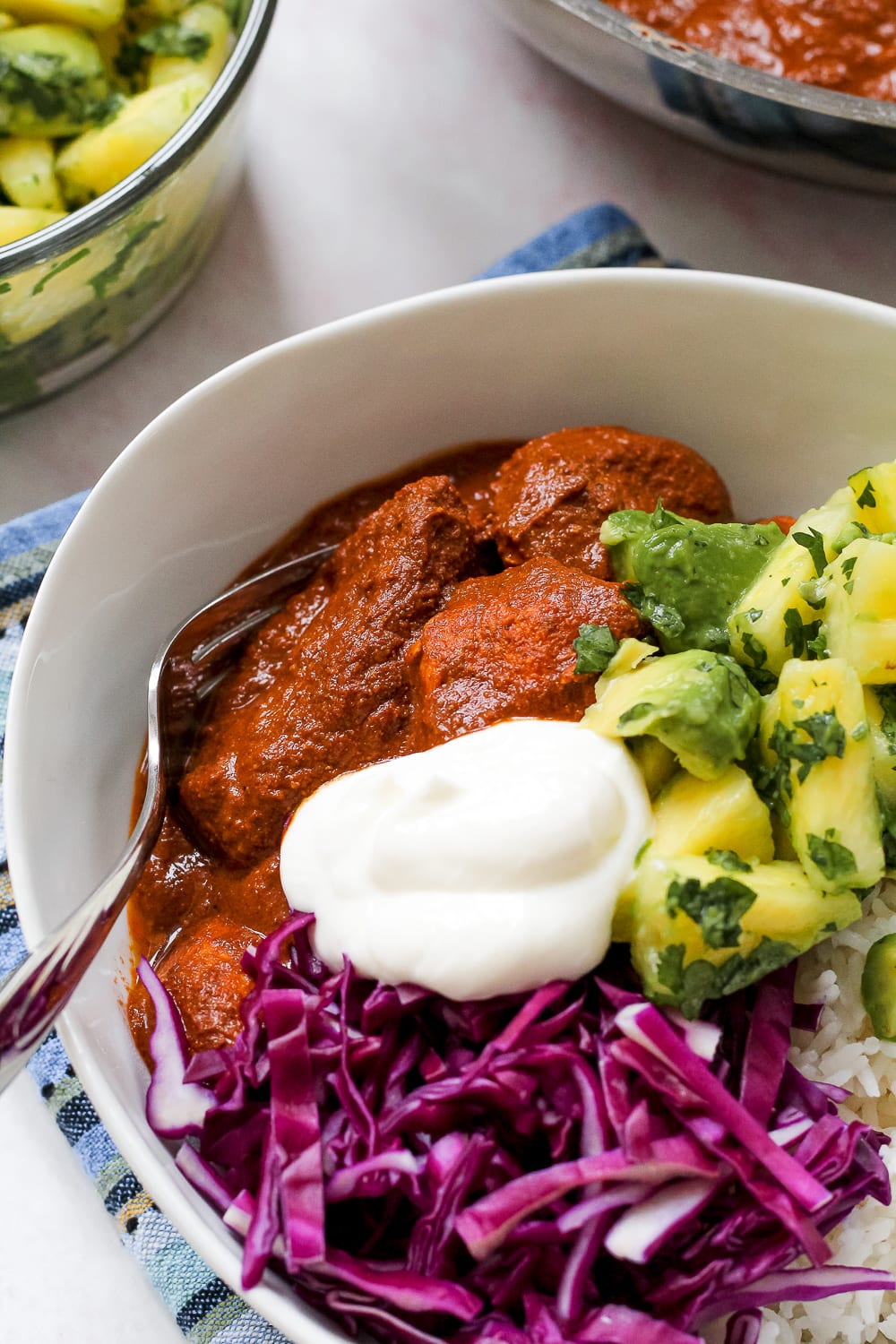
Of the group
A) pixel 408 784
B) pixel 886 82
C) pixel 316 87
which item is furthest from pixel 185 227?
pixel 886 82

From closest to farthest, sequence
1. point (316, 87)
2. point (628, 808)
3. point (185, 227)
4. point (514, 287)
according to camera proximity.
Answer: point (628, 808) → point (514, 287) → point (185, 227) → point (316, 87)

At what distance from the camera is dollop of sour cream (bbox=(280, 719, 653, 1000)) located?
2080mm

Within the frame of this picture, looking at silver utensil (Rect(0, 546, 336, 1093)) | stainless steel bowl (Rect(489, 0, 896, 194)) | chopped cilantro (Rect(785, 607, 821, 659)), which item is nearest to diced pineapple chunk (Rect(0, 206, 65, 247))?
silver utensil (Rect(0, 546, 336, 1093))

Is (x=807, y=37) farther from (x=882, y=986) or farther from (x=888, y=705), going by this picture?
(x=882, y=986)

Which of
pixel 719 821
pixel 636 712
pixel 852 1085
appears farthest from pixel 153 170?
pixel 852 1085

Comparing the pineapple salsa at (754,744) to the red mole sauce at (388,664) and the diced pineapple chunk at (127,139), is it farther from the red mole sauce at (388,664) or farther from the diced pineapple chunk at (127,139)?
the diced pineapple chunk at (127,139)

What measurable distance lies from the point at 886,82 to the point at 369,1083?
274 centimetres

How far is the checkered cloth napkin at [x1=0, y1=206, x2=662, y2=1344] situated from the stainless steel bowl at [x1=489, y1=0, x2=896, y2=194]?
156 centimetres

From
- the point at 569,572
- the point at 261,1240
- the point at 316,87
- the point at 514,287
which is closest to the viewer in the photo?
the point at 261,1240

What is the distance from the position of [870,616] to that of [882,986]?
661 millimetres

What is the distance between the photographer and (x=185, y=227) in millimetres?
3018

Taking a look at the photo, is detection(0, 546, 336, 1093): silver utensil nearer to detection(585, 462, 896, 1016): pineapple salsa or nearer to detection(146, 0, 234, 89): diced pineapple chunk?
detection(585, 462, 896, 1016): pineapple salsa

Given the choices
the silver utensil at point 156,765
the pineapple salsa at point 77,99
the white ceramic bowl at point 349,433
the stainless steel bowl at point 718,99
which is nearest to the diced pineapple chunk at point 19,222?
the pineapple salsa at point 77,99

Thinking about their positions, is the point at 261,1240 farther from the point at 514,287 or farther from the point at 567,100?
the point at 567,100
